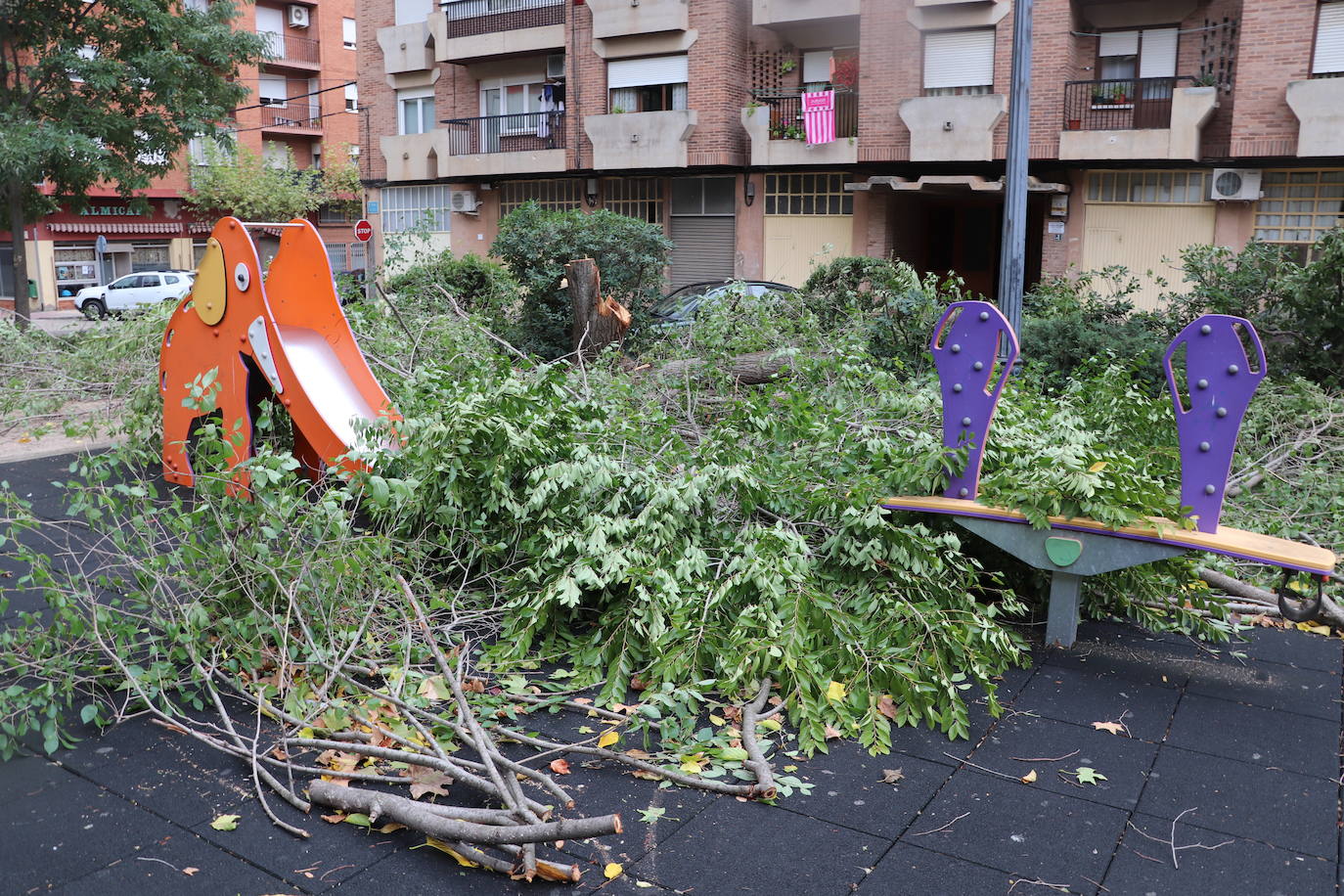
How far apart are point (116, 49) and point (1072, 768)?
19.4 meters

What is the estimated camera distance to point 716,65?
23.9 m

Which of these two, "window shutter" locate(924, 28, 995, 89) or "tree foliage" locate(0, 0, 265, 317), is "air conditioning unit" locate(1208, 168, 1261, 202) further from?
"tree foliage" locate(0, 0, 265, 317)

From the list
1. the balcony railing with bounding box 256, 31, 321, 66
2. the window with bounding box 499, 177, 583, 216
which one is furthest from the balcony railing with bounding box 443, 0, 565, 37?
the balcony railing with bounding box 256, 31, 321, 66

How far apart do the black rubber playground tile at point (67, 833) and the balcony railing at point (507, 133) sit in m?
24.3

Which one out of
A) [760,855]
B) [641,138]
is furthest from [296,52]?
[760,855]

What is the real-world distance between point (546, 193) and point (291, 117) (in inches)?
819

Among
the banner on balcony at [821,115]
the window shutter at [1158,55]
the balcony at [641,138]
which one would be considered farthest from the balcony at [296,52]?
the window shutter at [1158,55]

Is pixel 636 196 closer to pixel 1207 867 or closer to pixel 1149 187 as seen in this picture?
pixel 1149 187

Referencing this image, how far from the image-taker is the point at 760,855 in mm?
3559

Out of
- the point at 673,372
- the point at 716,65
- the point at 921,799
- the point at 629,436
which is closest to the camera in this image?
the point at 921,799

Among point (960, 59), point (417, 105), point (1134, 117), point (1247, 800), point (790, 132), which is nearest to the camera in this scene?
point (1247, 800)

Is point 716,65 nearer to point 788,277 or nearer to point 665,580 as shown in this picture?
point 788,277

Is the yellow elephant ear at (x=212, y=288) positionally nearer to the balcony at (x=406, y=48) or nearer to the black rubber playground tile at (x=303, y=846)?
the black rubber playground tile at (x=303, y=846)

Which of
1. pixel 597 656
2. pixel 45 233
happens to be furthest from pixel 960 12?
pixel 45 233
